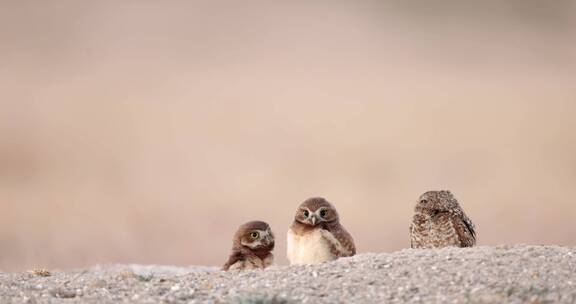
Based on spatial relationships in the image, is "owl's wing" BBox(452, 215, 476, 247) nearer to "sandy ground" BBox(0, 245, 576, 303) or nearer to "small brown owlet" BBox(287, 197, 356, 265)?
"sandy ground" BBox(0, 245, 576, 303)

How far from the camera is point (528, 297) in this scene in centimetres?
1188

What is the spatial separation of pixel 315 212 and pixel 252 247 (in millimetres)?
1368

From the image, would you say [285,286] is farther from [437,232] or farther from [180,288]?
[437,232]

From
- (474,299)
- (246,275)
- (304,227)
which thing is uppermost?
(304,227)

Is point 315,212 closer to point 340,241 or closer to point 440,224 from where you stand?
point 340,241

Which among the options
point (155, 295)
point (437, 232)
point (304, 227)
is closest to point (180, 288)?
point (155, 295)

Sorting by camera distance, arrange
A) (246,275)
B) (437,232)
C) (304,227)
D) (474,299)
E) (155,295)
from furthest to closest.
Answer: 1. (437,232)
2. (304,227)
3. (246,275)
4. (155,295)
5. (474,299)

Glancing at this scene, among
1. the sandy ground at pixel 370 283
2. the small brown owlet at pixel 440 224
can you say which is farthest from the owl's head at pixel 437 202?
the sandy ground at pixel 370 283

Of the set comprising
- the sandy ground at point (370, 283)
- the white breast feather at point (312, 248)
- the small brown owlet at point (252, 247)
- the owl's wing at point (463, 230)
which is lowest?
the sandy ground at point (370, 283)

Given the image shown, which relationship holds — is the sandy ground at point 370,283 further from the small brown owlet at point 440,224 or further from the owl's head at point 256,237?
the small brown owlet at point 440,224

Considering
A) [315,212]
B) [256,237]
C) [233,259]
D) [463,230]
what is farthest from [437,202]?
[233,259]

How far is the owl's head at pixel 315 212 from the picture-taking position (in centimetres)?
1526

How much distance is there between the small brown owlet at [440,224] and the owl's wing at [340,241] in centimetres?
153

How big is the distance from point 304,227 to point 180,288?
2.85 metres
